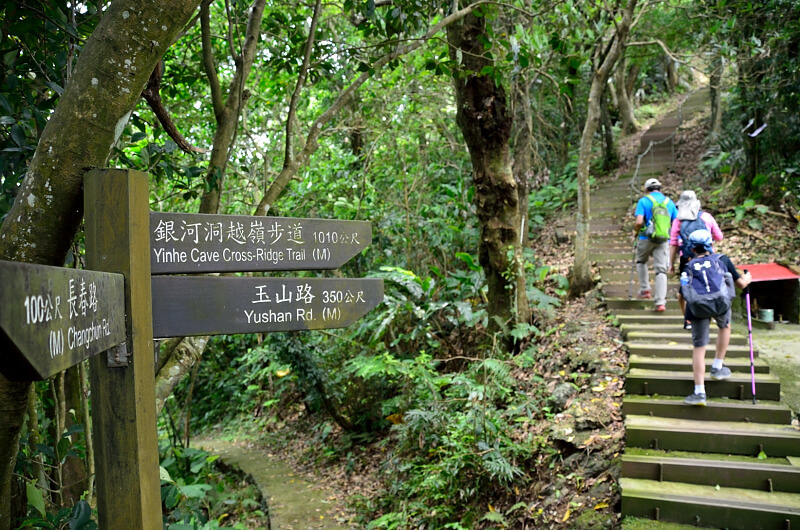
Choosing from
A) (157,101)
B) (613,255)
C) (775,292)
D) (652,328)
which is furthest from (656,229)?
(157,101)

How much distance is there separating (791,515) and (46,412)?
653 centimetres

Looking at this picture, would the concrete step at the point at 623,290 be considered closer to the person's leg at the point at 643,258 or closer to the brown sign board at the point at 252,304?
the person's leg at the point at 643,258

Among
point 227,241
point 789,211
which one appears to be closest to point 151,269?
point 227,241

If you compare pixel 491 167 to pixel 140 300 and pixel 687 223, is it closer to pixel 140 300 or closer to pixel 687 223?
pixel 687 223

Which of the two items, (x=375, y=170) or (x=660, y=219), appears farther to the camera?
(x=375, y=170)

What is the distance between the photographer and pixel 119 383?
1792 millimetres

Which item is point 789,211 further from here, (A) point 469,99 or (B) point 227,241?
(B) point 227,241

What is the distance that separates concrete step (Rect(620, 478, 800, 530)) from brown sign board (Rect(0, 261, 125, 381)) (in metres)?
4.20

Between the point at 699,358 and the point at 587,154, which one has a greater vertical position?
the point at 587,154

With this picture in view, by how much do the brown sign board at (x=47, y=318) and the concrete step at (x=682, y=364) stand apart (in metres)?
5.85

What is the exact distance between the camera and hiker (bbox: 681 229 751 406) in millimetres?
5094

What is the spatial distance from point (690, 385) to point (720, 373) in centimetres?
30

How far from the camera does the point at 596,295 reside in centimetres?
923

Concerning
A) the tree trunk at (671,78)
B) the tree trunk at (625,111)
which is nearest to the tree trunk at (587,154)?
the tree trunk at (625,111)
